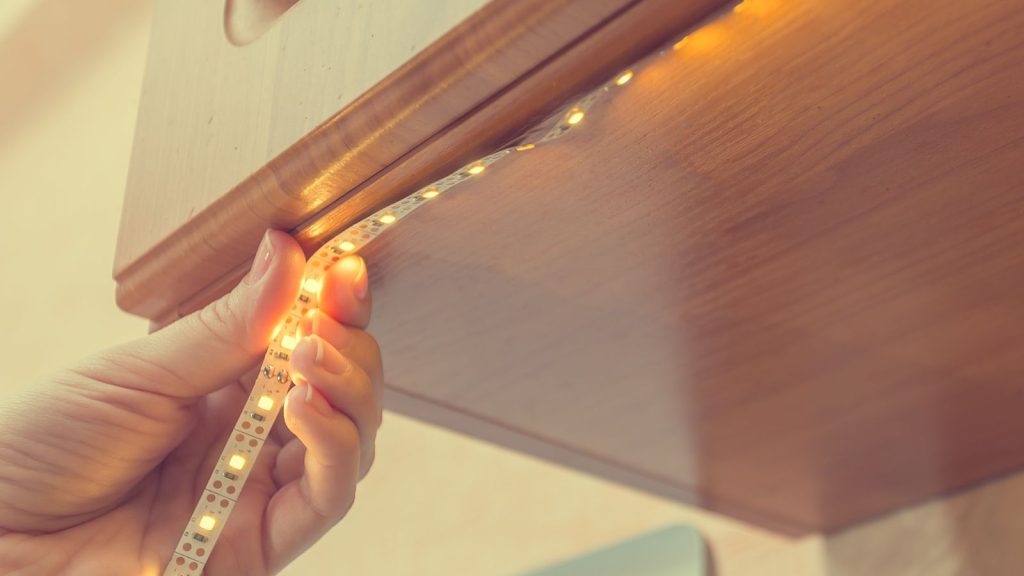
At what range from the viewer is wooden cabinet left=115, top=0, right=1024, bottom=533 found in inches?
13.7

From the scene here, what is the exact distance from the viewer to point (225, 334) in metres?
0.48

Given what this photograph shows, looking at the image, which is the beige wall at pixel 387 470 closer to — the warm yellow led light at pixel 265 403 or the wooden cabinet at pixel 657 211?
the wooden cabinet at pixel 657 211

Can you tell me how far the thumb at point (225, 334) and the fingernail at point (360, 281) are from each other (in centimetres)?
2

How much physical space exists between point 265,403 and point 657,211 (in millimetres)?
163

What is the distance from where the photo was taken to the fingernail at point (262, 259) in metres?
0.44

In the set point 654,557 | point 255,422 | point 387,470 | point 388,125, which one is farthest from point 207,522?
point 387,470

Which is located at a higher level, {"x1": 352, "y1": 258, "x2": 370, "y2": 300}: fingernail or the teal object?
the teal object

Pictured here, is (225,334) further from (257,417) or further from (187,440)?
(187,440)

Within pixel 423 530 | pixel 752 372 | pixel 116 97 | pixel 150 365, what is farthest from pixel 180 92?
pixel 116 97

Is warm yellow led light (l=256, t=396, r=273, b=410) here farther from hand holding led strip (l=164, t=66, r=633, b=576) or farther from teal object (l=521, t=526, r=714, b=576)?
teal object (l=521, t=526, r=714, b=576)

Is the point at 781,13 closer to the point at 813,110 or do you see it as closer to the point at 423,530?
the point at 813,110

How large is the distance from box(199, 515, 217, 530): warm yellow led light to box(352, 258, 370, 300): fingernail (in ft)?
0.33

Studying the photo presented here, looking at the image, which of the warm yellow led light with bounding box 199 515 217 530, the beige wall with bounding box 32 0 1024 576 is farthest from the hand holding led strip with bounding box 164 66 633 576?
the beige wall with bounding box 32 0 1024 576

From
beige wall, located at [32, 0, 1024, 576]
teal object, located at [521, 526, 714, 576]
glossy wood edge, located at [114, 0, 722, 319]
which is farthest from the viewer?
teal object, located at [521, 526, 714, 576]
